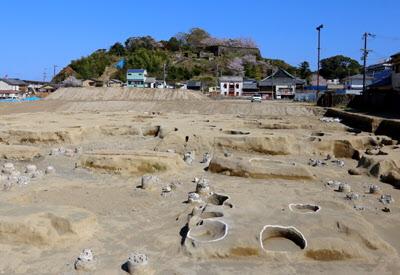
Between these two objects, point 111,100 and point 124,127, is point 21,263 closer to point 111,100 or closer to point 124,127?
point 124,127

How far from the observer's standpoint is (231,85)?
5856 cm

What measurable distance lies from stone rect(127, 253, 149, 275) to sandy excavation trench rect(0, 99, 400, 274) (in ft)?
0.56

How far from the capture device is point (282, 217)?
5.90 m

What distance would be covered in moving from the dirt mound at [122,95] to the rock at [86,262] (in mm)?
33318

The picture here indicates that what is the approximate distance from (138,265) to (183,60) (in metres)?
76.2

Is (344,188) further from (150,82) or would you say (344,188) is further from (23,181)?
(150,82)

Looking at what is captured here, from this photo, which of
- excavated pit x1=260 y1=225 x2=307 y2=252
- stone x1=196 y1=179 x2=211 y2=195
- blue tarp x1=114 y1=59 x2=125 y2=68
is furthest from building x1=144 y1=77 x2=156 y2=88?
excavated pit x1=260 y1=225 x2=307 y2=252

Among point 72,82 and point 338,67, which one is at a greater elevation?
point 338,67

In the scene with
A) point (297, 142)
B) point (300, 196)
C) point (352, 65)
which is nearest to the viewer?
point (300, 196)

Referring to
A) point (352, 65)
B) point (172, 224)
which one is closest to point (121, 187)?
point (172, 224)

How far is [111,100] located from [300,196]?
31.3 metres

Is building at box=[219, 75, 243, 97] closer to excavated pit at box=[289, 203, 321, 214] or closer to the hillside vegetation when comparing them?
the hillside vegetation

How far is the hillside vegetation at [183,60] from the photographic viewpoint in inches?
2795

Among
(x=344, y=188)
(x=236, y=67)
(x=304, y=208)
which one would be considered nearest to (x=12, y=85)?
(x=236, y=67)
